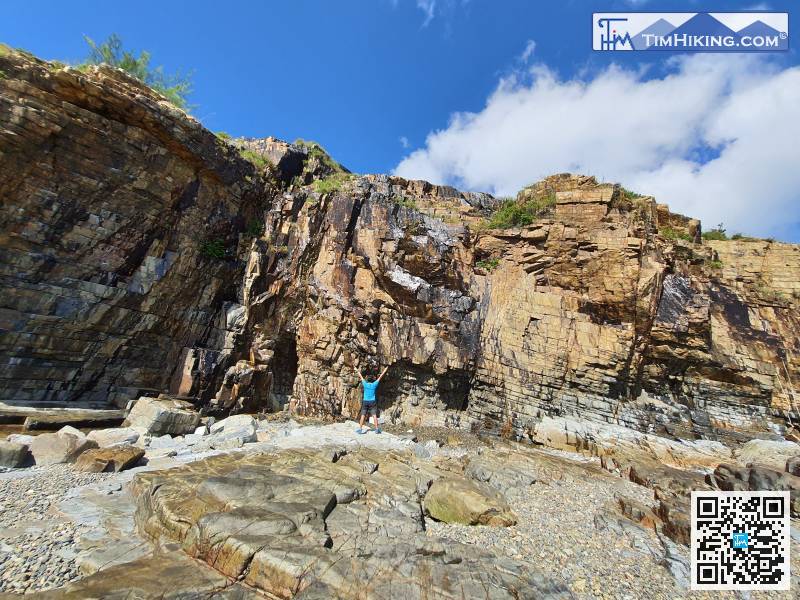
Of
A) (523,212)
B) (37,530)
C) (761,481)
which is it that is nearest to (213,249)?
(37,530)

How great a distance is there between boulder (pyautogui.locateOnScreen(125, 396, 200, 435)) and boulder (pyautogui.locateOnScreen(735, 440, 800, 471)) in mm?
18985

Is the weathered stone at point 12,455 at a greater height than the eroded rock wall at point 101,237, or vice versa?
the eroded rock wall at point 101,237

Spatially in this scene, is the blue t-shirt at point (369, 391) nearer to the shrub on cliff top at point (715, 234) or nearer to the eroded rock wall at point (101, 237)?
the eroded rock wall at point (101, 237)

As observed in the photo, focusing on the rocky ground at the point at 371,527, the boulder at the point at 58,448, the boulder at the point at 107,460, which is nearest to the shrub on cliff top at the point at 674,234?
the rocky ground at the point at 371,527

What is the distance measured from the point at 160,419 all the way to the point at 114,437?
3.75 feet


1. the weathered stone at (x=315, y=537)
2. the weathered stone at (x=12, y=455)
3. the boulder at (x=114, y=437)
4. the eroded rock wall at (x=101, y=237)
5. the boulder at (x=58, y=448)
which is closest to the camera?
the weathered stone at (x=315, y=537)

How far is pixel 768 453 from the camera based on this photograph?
12.0 m

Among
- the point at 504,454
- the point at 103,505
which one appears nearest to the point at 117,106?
the point at 103,505

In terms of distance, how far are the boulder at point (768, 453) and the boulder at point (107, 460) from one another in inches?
733

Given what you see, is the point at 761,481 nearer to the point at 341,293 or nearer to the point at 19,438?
the point at 341,293

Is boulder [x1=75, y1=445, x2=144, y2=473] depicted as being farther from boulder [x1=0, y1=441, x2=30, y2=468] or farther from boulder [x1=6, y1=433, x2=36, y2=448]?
boulder [x1=6, y1=433, x2=36, y2=448]

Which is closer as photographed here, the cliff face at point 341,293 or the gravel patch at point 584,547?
the gravel patch at point 584,547

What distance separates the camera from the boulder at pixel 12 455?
7.26 m

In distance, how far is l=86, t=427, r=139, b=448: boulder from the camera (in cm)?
940
